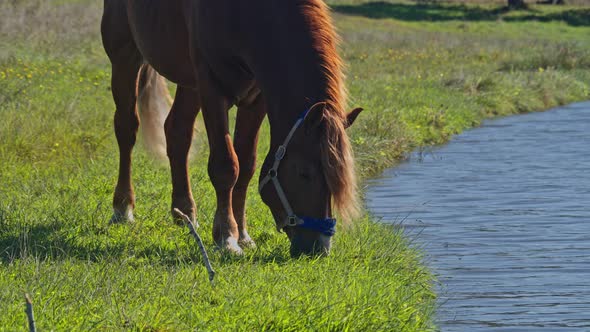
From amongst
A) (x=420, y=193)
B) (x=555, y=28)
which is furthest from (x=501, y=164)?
(x=555, y=28)

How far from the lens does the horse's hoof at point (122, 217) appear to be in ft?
26.6

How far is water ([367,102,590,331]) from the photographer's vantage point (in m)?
6.53

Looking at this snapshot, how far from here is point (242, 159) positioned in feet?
24.7

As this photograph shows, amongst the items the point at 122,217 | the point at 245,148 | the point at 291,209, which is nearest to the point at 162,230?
the point at 122,217

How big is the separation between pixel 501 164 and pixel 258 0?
652cm

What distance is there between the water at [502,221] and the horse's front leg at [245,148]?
123 centimetres

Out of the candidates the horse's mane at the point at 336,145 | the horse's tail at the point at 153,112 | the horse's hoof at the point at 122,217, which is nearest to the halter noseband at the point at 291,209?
the horse's mane at the point at 336,145

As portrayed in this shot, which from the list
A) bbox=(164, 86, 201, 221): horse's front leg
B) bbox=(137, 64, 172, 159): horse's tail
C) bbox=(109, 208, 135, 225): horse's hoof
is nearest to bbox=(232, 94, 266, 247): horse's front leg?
bbox=(164, 86, 201, 221): horse's front leg

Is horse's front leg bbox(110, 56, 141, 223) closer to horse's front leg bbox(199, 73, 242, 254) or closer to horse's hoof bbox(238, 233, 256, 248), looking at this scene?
→ horse's hoof bbox(238, 233, 256, 248)

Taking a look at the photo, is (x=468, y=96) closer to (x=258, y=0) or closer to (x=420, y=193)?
(x=420, y=193)

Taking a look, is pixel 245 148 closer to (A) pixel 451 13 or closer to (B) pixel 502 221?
(B) pixel 502 221

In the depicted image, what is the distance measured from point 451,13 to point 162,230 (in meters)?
42.1

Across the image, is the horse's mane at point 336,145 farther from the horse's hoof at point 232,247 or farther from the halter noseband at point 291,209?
the horse's hoof at point 232,247

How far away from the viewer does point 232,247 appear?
272 inches
